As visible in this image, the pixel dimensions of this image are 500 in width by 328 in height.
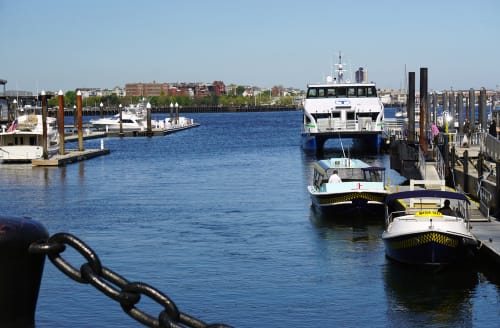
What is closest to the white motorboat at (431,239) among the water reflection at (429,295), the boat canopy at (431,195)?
the water reflection at (429,295)

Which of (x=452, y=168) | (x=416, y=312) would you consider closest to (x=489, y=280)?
(x=416, y=312)

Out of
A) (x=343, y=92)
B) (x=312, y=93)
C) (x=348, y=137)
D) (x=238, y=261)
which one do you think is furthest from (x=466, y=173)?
(x=312, y=93)

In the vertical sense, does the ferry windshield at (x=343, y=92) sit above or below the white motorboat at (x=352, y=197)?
above

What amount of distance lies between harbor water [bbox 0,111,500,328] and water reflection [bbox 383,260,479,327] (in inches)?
1.1

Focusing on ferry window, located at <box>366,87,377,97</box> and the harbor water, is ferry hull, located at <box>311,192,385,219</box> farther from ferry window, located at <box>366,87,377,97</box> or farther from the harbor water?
ferry window, located at <box>366,87,377,97</box>

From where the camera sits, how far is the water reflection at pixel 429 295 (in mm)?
18844

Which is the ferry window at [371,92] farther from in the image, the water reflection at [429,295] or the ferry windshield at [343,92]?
the water reflection at [429,295]

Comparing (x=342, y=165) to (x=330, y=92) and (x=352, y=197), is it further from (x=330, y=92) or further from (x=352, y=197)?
(x=330, y=92)

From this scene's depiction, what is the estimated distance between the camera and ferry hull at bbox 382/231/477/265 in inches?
892

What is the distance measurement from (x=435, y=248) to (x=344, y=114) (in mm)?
49688

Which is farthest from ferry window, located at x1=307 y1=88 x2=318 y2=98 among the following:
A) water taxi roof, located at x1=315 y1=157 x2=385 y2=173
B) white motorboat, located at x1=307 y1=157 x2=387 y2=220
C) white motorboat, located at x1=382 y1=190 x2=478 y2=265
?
white motorboat, located at x1=382 y1=190 x2=478 y2=265

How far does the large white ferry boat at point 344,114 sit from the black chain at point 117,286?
67233 mm

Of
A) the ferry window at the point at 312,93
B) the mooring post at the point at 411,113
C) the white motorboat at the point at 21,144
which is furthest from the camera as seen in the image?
the ferry window at the point at 312,93

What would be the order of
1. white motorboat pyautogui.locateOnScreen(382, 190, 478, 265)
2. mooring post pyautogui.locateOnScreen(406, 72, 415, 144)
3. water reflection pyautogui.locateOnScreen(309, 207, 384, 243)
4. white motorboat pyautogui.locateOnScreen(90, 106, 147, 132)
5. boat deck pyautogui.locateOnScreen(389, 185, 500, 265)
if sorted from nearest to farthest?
boat deck pyautogui.locateOnScreen(389, 185, 500, 265) → white motorboat pyautogui.locateOnScreen(382, 190, 478, 265) → water reflection pyautogui.locateOnScreen(309, 207, 384, 243) → mooring post pyautogui.locateOnScreen(406, 72, 415, 144) → white motorboat pyautogui.locateOnScreen(90, 106, 147, 132)
